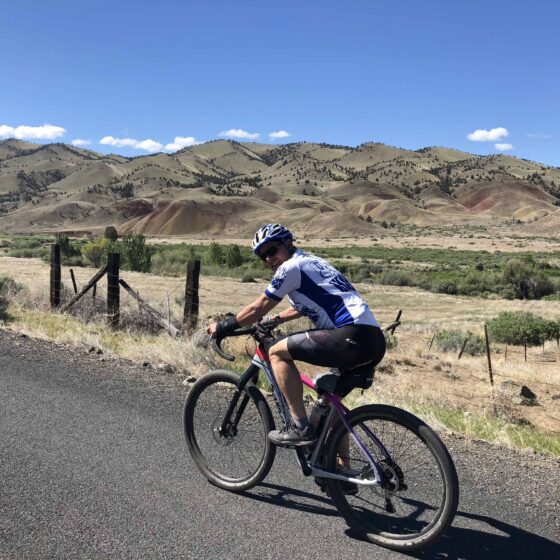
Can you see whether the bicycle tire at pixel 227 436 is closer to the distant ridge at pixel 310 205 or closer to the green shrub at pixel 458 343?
the green shrub at pixel 458 343

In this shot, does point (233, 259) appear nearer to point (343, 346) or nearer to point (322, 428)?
point (322, 428)

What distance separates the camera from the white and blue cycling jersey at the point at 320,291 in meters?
3.85

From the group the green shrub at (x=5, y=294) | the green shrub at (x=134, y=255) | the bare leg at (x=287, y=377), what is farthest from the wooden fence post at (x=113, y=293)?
the green shrub at (x=134, y=255)

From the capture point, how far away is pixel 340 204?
149375 mm

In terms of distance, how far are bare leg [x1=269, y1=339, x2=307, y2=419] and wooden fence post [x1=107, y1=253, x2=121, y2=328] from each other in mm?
8465

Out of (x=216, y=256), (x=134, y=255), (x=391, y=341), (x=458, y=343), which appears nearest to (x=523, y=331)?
(x=458, y=343)

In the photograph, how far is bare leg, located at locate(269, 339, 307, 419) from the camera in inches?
158

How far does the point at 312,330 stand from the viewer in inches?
153

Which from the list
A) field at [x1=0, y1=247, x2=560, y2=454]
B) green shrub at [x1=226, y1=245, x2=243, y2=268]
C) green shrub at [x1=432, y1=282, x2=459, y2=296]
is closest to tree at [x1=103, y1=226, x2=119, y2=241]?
green shrub at [x1=226, y1=245, x2=243, y2=268]

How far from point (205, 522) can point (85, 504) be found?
2.94 ft

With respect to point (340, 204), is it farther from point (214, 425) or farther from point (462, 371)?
point (214, 425)

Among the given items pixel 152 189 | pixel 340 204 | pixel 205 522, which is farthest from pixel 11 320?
pixel 152 189

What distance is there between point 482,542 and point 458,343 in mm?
14710

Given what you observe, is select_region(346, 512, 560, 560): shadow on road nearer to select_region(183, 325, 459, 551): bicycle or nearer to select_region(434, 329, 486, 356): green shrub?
select_region(183, 325, 459, 551): bicycle
